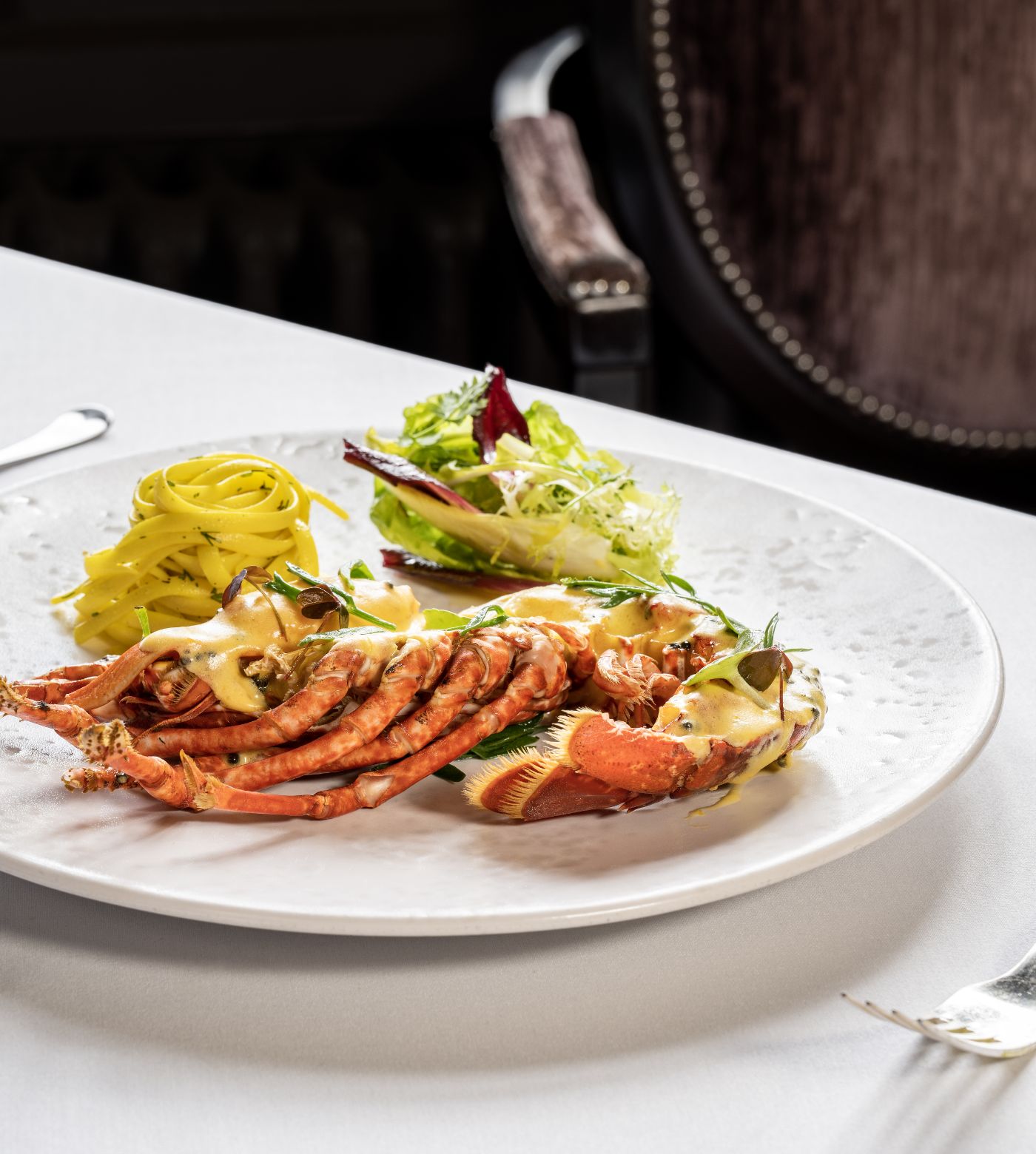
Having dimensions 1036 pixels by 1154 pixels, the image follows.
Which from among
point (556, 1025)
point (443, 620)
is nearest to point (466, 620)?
point (443, 620)

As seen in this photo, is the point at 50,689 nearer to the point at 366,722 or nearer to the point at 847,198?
the point at 366,722

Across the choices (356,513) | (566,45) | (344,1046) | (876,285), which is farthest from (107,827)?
(566,45)

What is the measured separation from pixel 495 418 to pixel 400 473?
0.40 ft

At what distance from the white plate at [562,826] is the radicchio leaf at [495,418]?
32cm

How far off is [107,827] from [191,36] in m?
2.74

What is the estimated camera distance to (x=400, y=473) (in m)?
1.22

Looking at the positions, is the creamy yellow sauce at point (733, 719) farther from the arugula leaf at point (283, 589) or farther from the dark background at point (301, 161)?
the dark background at point (301, 161)

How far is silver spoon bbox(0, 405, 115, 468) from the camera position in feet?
4.46

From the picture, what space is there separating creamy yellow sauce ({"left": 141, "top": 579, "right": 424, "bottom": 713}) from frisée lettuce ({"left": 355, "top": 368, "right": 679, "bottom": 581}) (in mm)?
365

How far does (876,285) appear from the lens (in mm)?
2523

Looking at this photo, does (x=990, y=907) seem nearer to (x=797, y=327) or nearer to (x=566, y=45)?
(x=797, y=327)

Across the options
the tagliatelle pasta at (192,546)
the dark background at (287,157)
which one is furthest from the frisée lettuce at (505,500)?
the dark background at (287,157)

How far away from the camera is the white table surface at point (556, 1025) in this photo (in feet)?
1.88

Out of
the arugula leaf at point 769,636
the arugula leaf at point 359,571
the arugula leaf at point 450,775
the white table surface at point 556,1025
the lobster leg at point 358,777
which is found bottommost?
the white table surface at point 556,1025
